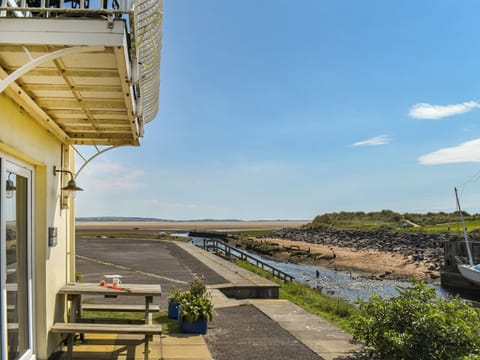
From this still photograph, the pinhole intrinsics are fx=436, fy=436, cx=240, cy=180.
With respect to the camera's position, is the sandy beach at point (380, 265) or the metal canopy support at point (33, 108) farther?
the sandy beach at point (380, 265)

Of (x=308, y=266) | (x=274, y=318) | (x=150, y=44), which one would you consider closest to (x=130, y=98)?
(x=150, y=44)

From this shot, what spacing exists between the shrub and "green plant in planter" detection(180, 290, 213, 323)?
2404mm

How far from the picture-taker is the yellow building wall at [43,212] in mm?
4004

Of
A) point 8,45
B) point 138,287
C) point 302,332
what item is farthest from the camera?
point 302,332

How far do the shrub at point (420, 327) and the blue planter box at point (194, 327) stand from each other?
2454mm

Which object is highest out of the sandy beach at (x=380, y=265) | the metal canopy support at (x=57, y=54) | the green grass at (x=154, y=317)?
the metal canopy support at (x=57, y=54)

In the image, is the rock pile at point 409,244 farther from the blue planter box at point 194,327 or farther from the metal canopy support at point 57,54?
the metal canopy support at point 57,54

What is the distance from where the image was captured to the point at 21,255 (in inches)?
180

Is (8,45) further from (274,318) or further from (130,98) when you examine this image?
(274,318)

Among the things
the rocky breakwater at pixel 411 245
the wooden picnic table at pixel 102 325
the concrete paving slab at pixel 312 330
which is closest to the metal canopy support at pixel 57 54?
the wooden picnic table at pixel 102 325

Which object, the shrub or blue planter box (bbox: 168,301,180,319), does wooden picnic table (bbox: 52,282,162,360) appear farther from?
the shrub

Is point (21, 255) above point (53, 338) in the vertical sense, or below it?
above

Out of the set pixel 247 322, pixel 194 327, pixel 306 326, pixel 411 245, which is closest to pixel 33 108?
pixel 194 327

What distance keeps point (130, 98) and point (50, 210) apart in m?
2.22
